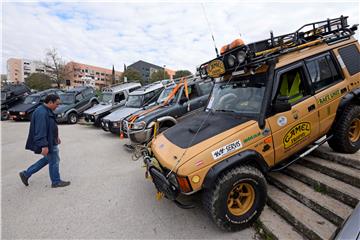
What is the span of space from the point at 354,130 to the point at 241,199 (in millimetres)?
2742

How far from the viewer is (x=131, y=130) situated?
19.7 ft

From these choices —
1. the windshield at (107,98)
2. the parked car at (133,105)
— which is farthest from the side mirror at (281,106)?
the windshield at (107,98)

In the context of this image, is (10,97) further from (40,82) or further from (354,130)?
(40,82)

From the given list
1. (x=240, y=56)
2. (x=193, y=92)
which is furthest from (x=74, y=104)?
(x=240, y=56)

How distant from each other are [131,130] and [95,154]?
59.4 inches

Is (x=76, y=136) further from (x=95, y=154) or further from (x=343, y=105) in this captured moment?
(x=343, y=105)

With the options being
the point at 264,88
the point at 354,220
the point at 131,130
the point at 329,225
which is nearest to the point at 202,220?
the point at 329,225

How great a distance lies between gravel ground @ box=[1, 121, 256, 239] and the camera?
2.85m

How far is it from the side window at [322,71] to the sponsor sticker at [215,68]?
54.8 inches

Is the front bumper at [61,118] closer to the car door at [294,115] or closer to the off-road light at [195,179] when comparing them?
the off-road light at [195,179]

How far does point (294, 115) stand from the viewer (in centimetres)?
298

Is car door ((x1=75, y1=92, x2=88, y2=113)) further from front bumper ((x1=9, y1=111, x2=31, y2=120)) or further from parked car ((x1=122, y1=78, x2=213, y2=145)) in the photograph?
parked car ((x1=122, y1=78, x2=213, y2=145))

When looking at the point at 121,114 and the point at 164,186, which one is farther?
the point at 121,114

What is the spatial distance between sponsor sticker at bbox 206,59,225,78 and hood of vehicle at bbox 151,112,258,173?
0.69 meters
